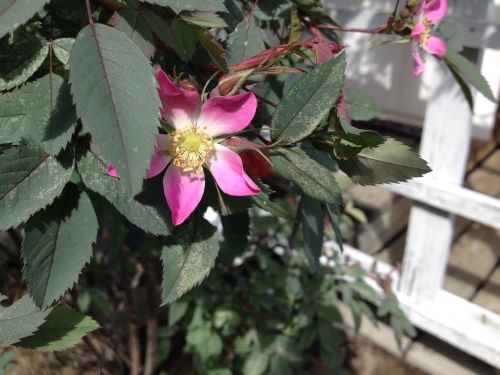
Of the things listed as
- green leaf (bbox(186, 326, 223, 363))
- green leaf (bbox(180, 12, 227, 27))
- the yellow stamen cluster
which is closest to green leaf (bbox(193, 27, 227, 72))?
green leaf (bbox(180, 12, 227, 27))

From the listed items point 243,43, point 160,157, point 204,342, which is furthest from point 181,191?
point 204,342

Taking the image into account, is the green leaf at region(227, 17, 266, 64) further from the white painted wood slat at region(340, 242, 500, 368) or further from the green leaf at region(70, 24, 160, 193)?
the white painted wood slat at region(340, 242, 500, 368)

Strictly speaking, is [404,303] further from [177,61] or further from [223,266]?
[177,61]

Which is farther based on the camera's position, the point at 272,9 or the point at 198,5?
the point at 272,9

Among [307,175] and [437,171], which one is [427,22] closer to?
[307,175]

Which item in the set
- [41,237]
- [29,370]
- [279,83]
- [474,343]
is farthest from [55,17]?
[474,343]

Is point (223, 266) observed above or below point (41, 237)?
below
